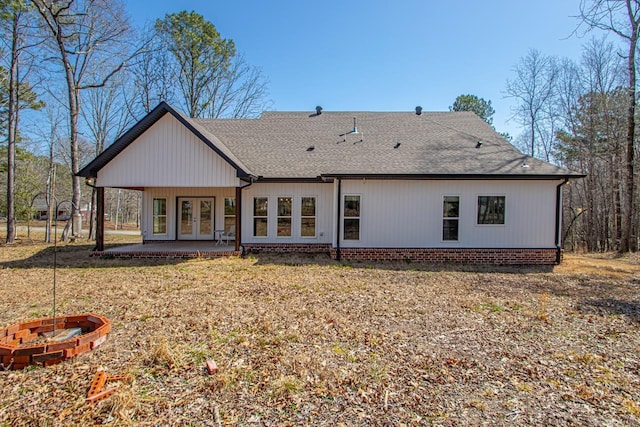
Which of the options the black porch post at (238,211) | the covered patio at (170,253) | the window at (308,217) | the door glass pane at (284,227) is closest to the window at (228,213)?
the covered patio at (170,253)

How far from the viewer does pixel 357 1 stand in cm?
1255

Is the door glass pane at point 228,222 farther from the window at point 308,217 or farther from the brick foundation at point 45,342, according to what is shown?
the brick foundation at point 45,342

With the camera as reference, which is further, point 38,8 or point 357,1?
point 38,8

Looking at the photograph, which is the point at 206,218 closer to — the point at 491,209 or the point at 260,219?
the point at 260,219

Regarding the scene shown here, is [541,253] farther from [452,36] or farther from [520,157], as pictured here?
[452,36]

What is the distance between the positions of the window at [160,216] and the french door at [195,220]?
1.99ft

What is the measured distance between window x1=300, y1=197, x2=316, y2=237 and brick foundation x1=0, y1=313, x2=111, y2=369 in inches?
318

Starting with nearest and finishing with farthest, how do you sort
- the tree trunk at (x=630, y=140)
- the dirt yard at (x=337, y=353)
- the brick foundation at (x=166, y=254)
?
the dirt yard at (x=337, y=353)
the brick foundation at (x=166, y=254)
the tree trunk at (x=630, y=140)

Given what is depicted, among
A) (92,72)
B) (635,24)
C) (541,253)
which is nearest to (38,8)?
(92,72)

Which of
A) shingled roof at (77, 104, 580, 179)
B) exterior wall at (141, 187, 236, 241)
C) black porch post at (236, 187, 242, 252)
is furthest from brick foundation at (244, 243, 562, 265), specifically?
exterior wall at (141, 187, 236, 241)

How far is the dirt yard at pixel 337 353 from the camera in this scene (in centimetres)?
317

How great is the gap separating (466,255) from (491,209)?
1.74 m

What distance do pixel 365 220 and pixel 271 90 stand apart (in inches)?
757

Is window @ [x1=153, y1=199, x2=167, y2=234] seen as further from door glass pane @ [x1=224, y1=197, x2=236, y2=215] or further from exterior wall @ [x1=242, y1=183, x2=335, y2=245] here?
exterior wall @ [x1=242, y1=183, x2=335, y2=245]
